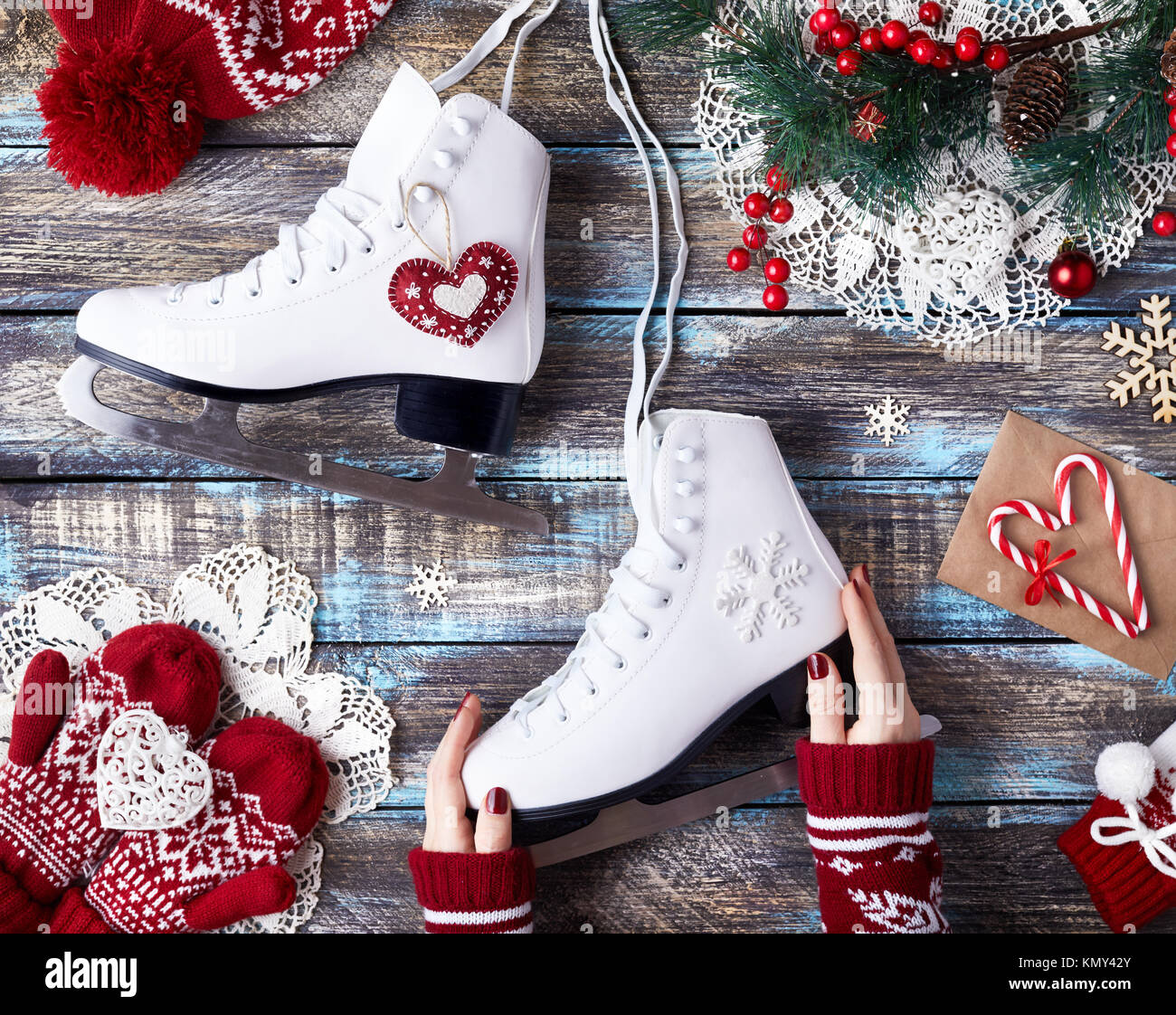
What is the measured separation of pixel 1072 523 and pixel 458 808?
2.46 ft

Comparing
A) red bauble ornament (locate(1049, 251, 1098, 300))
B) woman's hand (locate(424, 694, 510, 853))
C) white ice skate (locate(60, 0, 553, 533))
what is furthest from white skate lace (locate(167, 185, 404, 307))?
red bauble ornament (locate(1049, 251, 1098, 300))

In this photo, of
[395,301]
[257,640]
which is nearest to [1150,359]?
[395,301]

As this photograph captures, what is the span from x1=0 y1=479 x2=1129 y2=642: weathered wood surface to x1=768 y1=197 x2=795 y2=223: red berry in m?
0.30

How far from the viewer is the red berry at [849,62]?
83cm

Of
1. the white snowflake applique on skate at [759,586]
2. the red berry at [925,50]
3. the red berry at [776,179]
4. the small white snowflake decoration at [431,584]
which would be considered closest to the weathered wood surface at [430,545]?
the small white snowflake decoration at [431,584]

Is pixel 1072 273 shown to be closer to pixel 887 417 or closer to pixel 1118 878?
pixel 887 417

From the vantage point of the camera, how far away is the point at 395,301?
87 centimetres

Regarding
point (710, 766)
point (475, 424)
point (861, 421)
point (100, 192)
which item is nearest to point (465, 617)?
point (475, 424)

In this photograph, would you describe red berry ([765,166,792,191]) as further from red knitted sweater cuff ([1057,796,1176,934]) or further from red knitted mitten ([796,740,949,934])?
red knitted sweater cuff ([1057,796,1176,934])

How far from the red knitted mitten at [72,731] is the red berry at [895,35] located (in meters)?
0.96

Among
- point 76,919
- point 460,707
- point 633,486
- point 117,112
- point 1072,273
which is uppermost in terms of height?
point 117,112

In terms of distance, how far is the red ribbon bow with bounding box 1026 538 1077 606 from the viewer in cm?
94

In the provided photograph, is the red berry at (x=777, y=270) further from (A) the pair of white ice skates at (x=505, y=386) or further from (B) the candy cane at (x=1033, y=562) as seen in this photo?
(B) the candy cane at (x=1033, y=562)

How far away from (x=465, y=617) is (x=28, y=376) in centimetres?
57
